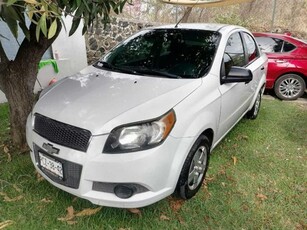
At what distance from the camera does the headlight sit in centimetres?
211

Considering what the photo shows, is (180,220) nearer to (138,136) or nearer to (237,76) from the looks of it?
(138,136)

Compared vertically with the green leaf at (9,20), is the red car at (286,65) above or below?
below

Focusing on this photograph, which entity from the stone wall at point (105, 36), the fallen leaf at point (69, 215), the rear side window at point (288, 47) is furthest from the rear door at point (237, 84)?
the stone wall at point (105, 36)

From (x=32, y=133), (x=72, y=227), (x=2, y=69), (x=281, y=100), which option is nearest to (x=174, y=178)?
(x=72, y=227)

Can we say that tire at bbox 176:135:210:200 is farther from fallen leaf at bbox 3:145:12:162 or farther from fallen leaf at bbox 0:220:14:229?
fallen leaf at bbox 3:145:12:162

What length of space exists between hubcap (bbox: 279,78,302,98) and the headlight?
5.27 m

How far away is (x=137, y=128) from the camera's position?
2150 mm

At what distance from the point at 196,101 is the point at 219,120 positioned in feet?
1.89

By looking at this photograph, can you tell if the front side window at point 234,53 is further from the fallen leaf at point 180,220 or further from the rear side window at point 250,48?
the fallen leaf at point 180,220

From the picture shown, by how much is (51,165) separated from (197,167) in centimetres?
131

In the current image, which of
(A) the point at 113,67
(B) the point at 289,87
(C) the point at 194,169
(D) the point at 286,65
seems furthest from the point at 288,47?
(C) the point at 194,169

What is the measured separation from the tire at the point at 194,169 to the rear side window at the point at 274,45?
4.72 m

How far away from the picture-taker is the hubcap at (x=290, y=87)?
6523mm

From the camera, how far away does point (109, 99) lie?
7.89ft
